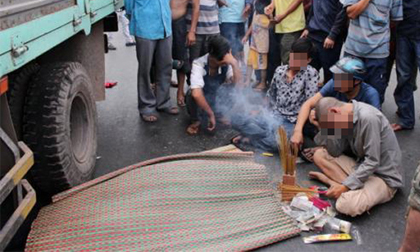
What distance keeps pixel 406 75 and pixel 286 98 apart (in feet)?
4.37

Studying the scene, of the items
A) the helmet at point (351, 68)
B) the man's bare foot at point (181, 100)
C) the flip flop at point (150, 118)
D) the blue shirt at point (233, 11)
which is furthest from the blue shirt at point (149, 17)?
the helmet at point (351, 68)

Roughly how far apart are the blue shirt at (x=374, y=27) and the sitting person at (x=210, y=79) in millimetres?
1219

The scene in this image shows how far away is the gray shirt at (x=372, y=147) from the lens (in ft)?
10.2

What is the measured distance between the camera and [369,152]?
122 inches

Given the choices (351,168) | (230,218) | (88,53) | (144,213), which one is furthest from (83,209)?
(351,168)

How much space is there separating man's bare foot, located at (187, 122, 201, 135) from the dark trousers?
62cm

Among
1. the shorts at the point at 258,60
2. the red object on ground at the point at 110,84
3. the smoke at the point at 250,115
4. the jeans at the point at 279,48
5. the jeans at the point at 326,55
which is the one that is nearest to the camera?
the smoke at the point at 250,115

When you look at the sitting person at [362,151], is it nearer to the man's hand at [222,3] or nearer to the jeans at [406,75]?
the jeans at [406,75]

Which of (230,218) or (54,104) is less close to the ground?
(54,104)

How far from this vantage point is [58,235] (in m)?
2.76

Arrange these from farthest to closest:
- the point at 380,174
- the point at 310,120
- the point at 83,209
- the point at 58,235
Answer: the point at 310,120, the point at 380,174, the point at 83,209, the point at 58,235

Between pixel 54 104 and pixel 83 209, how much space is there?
74 centimetres

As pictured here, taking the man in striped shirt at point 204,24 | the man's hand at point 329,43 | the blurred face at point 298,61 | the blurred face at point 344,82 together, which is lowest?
the blurred face at point 344,82

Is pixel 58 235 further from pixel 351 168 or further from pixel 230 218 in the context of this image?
pixel 351 168
